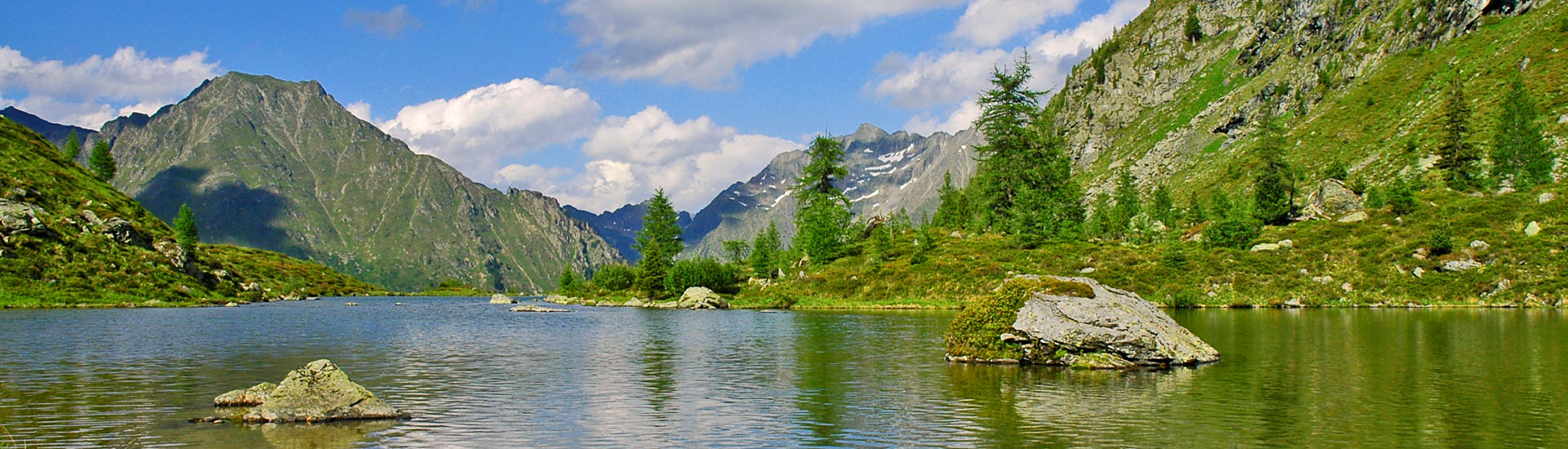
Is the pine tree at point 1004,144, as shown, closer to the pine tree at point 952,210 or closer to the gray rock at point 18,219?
the pine tree at point 952,210

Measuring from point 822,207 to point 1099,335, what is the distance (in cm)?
7811

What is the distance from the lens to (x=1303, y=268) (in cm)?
8512

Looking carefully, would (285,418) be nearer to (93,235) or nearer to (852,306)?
(852,306)

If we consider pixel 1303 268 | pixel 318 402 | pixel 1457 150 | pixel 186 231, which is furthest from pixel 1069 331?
pixel 186 231

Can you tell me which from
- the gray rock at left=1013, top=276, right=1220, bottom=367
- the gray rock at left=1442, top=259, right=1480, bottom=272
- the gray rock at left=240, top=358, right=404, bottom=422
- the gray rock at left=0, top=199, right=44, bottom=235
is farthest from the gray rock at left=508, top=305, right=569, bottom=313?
the gray rock at left=1442, top=259, right=1480, bottom=272

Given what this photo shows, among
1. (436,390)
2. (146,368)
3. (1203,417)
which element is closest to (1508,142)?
(1203,417)

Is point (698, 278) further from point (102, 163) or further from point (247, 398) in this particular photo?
point (102, 163)

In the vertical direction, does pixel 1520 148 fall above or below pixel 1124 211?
above

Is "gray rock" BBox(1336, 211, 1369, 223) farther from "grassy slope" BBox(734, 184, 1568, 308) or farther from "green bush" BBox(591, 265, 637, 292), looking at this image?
"green bush" BBox(591, 265, 637, 292)

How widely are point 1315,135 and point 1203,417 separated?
568 ft

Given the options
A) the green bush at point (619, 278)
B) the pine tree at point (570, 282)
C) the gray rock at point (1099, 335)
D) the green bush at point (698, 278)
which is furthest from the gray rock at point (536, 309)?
the pine tree at point (570, 282)

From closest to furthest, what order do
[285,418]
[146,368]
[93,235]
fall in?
[285,418] → [146,368] → [93,235]

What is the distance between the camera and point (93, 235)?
9744 centimetres

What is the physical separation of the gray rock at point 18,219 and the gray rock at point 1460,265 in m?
148
